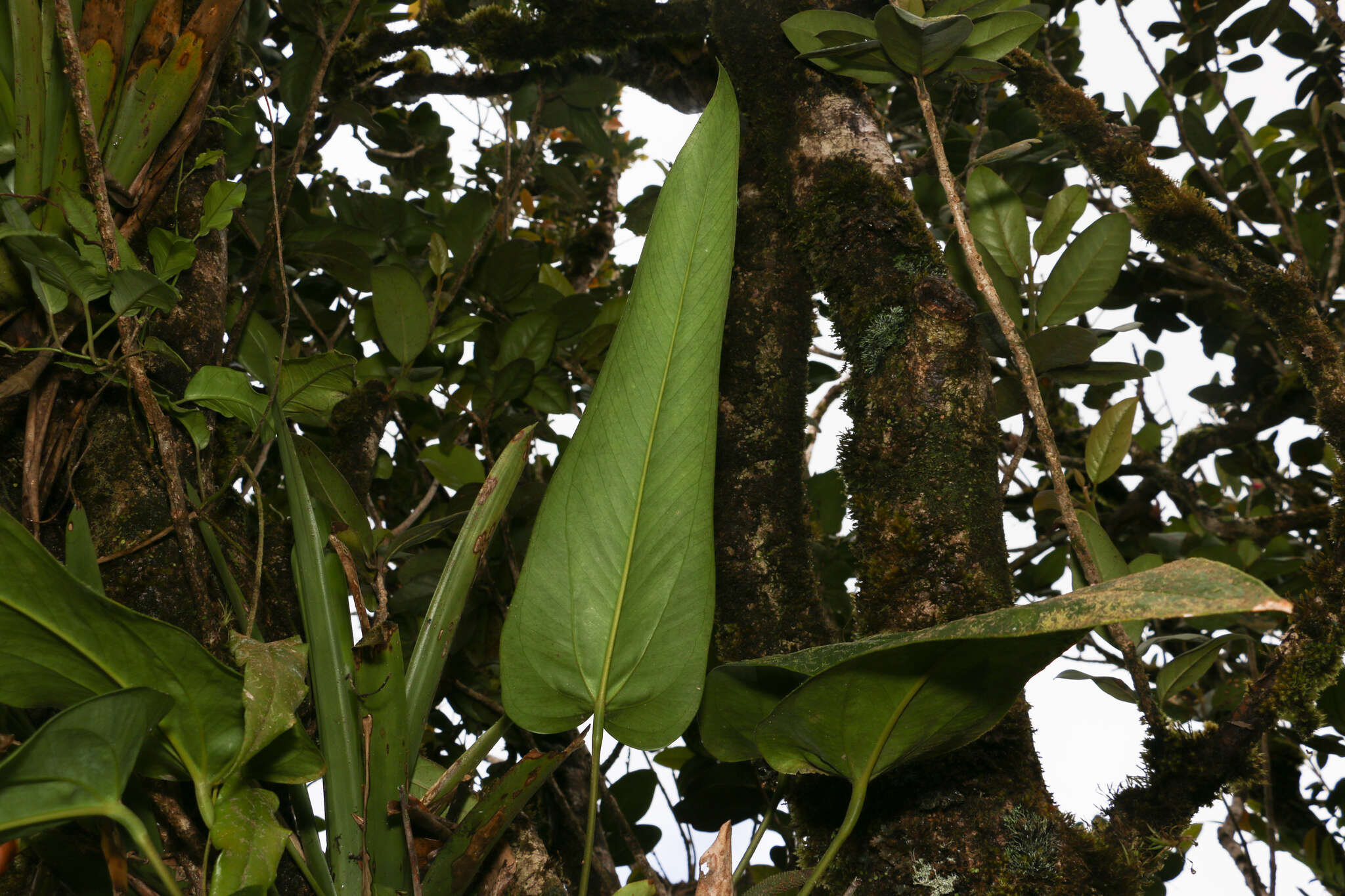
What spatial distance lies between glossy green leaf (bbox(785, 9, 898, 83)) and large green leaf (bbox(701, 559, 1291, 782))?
0.56 m

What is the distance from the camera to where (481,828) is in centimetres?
56

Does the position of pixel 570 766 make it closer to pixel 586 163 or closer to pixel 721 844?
pixel 721 844

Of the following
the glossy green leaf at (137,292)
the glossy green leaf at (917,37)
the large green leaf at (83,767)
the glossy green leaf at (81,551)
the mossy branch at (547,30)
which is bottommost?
the large green leaf at (83,767)

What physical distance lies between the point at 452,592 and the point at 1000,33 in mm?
718

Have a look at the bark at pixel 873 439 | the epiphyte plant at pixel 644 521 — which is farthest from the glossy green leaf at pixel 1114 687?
the epiphyte plant at pixel 644 521

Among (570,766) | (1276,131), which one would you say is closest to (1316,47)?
(1276,131)

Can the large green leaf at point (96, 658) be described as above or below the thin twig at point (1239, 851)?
above

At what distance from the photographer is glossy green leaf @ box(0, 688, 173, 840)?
1.40 ft

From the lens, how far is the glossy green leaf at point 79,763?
1.40 feet

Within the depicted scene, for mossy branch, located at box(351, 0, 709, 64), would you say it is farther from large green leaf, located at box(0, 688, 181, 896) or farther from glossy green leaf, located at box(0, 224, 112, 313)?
large green leaf, located at box(0, 688, 181, 896)

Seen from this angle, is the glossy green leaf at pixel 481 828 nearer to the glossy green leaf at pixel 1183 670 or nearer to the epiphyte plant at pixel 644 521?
the epiphyte plant at pixel 644 521

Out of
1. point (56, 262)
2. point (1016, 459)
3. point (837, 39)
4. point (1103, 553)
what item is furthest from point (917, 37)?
point (56, 262)

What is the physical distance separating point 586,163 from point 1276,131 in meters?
1.71

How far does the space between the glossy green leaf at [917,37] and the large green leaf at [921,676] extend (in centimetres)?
52
